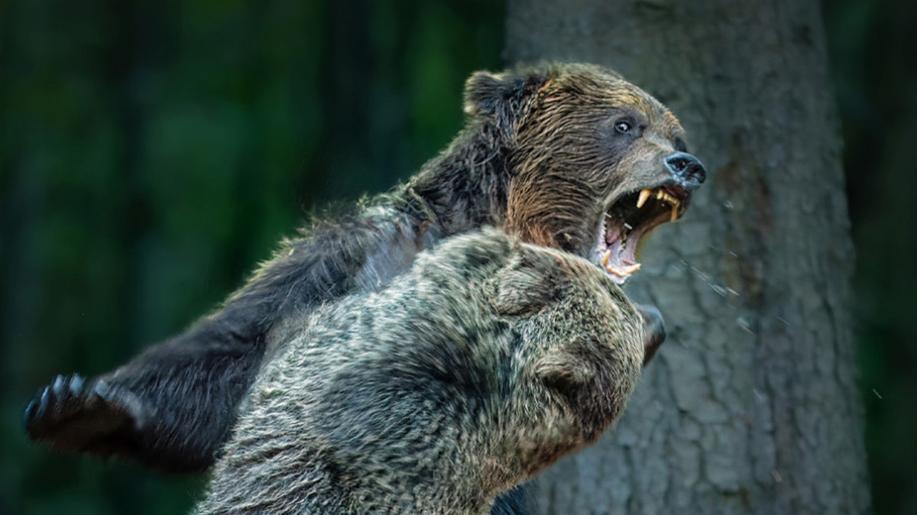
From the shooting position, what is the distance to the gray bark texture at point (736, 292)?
17.6 feet

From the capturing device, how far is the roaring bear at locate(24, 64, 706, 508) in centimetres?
441

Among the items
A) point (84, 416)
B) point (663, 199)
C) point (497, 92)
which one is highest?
point (497, 92)

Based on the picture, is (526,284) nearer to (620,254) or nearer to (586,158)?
(620,254)

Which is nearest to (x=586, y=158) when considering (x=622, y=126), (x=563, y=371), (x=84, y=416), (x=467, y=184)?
(x=622, y=126)

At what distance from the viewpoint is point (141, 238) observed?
805 cm

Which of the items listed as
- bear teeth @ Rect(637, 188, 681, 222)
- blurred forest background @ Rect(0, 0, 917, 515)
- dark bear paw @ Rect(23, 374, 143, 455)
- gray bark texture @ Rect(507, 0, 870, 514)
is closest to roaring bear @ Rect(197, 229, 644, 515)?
dark bear paw @ Rect(23, 374, 143, 455)

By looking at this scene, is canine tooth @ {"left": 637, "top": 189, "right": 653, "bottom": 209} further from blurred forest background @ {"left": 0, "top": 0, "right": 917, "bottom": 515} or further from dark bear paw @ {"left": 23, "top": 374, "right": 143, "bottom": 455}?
blurred forest background @ {"left": 0, "top": 0, "right": 917, "bottom": 515}

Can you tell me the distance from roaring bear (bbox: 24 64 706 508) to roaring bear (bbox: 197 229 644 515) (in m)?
1.56

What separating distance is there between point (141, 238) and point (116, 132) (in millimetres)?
648

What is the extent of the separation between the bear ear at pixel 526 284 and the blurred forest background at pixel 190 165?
17.2ft

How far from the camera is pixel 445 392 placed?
2.43 metres

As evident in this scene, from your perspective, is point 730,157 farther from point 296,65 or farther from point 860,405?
point 296,65

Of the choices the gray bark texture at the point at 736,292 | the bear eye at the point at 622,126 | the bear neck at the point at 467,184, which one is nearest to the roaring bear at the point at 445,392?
the bear neck at the point at 467,184

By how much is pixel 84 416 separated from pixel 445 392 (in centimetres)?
215
